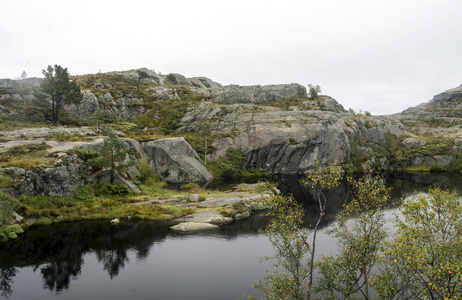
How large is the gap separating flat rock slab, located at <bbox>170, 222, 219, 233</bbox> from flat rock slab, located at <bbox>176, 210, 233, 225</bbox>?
60.7 inches

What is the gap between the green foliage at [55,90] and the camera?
7581cm

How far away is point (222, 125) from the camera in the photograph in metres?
108

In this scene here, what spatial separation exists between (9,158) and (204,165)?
5349 centimetres

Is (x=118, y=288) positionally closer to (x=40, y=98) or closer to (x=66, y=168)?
(x=66, y=168)

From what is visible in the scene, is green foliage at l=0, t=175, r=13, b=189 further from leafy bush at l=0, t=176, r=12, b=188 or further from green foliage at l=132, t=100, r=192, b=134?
green foliage at l=132, t=100, r=192, b=134

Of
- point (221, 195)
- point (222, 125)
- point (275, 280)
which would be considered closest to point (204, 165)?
point (222, 125)

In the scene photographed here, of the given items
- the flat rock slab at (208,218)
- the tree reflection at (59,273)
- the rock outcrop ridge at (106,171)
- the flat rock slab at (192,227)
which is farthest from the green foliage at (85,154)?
the tree reflection at (59,273)

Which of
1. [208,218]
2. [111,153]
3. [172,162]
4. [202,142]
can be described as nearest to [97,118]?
[172,162]

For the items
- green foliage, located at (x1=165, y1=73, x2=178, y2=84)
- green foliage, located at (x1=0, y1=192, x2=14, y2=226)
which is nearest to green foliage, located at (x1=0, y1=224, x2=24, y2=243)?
green foliage, located at (x1=0, y1=192, x2=14, y2=226)

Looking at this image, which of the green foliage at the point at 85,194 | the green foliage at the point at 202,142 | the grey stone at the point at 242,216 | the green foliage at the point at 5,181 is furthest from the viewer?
the green foliage at the point at 202,142

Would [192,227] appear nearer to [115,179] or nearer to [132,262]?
[132,262]

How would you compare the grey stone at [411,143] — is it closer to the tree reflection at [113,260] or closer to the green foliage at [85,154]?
the green foliage at [85,154]

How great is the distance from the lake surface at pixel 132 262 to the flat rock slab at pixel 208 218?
6.21 feet

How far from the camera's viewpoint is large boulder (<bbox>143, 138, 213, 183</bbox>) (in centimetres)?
7825
